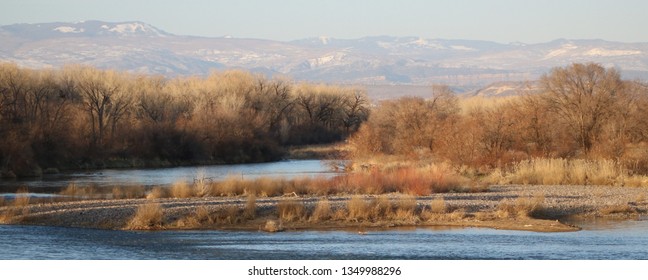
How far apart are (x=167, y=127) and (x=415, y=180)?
3942cm

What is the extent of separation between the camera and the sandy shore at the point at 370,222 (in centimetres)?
2708

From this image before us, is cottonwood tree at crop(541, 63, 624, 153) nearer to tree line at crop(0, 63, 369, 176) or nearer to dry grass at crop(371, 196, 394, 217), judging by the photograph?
dry grass at crop(371, 196, 394, 217)

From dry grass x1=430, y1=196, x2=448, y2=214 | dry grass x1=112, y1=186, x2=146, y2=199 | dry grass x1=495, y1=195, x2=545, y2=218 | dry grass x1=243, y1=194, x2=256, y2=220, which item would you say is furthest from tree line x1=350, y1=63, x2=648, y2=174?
dry grass x1=243, y1=194, x2=256, y2=220

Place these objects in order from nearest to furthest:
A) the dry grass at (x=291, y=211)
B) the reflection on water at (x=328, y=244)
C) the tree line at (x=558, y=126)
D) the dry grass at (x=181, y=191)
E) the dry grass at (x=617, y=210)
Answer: the reflection on water at (x=328, y=244)
the dry grass at (x=291, y=211)
the dry grass at (x=617, y=210)
the dry grass at (x=181, y=191)
the tree line at (x=558, y=126)

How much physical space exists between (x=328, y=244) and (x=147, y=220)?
6146 mm

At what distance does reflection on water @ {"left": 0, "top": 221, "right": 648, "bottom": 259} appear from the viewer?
70.8 feet

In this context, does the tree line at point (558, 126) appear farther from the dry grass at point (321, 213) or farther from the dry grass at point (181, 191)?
the dry grass at point (321, 213)

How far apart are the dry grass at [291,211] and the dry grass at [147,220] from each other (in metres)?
3.67

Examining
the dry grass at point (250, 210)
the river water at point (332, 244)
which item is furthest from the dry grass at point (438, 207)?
the dry grass at point (250, 210)

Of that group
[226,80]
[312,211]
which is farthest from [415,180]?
[226,80]

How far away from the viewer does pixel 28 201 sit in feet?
106

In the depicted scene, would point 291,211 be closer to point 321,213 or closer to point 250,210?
point 321,213

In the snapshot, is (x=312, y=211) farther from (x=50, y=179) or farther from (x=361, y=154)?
(x=361, y=154)

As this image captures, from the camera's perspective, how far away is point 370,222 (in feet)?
90.1
